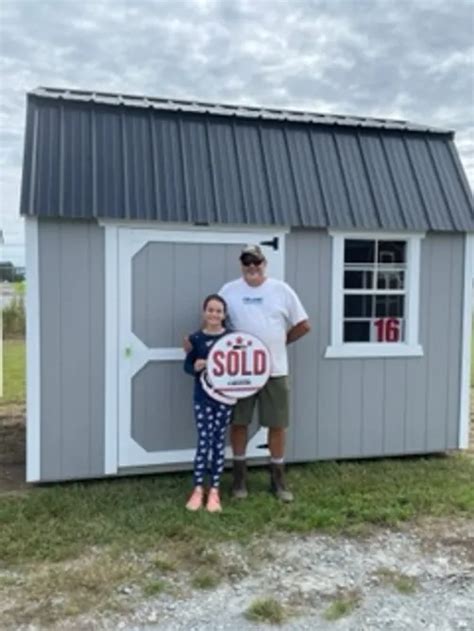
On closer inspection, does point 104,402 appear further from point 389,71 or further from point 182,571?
point 389,71

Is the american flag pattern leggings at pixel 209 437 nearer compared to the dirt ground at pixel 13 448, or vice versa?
the american flag pattern leggings at pixel 209 437

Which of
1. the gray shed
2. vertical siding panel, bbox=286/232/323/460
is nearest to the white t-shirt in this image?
the gray shed

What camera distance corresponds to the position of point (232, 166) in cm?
455

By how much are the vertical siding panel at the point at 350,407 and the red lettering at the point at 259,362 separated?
3.47 ft

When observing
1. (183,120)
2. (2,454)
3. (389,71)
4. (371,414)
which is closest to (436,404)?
(371,414)

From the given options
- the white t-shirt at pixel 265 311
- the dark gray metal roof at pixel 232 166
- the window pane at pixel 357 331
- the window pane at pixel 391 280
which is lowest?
the window pane at pixel 357 331

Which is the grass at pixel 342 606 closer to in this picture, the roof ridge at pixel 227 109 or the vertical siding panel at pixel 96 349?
the vertical siding panel at pixel 96 349

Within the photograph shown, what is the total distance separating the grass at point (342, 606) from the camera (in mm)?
2611

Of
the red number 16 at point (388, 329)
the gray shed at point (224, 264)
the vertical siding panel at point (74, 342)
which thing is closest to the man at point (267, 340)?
the gray shed at point (224, 264)

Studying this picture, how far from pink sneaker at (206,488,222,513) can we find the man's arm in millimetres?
1125

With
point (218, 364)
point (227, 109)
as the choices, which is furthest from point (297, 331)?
point (227, 109)

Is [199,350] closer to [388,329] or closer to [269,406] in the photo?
[269,406]

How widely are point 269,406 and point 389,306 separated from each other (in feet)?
5.01

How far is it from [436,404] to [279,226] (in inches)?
78.8
